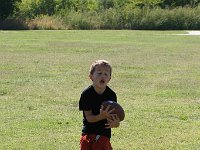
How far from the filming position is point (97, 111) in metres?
5.00

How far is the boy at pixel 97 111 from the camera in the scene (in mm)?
4832

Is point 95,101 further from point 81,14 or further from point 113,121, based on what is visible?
point 81,14

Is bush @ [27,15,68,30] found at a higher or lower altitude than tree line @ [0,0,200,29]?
lower

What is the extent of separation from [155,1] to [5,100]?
62153mm

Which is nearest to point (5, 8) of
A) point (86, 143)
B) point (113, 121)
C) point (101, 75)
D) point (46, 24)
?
point (46, 24)

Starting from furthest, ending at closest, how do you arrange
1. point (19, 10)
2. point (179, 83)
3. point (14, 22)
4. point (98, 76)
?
point (19, 10) < point (14, 22) < point (179, 83) < point (98, 76)

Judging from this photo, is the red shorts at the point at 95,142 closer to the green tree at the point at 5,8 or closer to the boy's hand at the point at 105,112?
the boy's hand at the point at 105,112

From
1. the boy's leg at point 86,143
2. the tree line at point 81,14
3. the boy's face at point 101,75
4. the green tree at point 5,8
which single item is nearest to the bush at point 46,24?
the tree line at point 81,14

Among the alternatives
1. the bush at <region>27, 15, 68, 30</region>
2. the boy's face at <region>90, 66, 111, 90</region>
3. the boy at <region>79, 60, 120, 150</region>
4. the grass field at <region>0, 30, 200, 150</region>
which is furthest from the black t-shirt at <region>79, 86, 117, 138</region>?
the bush at <region>27, 15, 68, 30</region>

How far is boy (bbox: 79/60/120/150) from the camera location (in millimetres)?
4832

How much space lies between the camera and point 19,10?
62.2m

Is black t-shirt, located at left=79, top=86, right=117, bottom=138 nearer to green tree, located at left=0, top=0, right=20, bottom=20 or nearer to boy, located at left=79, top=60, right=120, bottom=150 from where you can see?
boy, located at left=79, top=60, right=120, bottom=150

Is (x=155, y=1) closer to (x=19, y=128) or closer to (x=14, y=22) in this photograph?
(x=14, y=22)

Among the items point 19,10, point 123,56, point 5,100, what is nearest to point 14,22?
point 19,10
